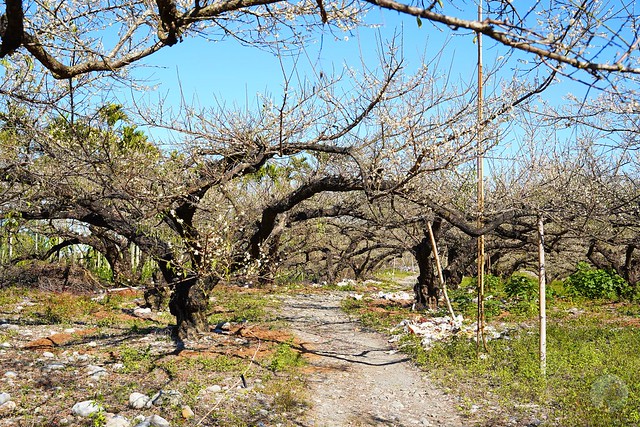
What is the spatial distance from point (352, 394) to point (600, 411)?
8.72 ft

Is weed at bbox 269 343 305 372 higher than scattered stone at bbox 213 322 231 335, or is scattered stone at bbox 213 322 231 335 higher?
scattered stone at bbox 213 322 231 335

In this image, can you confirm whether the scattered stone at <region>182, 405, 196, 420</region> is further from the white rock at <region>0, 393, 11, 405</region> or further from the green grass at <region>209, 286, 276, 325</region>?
the green grass at <region>209, 286, 276, 325</region>

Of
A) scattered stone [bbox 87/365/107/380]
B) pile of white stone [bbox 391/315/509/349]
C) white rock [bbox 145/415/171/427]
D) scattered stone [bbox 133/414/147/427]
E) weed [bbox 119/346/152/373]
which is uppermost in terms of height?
pile of white stone [bbox 391/315/509/349]

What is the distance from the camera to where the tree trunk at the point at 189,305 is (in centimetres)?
885

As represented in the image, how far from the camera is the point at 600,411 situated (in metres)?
5.52

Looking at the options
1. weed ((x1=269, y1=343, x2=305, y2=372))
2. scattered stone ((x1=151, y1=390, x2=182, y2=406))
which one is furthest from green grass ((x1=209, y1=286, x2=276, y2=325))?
scattered stone ((x1=151, y1=390, x2=182, y2=406))

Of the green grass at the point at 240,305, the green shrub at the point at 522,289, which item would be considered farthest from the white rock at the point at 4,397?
the green shrub at the point at 522,289

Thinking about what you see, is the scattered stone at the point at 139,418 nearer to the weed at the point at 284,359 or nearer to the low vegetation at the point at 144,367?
the low vegetation at the point at 144,367

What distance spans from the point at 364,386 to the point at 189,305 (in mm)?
3292

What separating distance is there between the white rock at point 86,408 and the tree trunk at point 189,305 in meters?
3.42

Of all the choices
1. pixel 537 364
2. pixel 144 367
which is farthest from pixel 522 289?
pixel 144 367

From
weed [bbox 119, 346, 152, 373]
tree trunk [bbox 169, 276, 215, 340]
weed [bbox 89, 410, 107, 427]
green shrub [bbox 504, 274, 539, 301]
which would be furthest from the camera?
green shrub [bbox 504, 274, 539, 301]

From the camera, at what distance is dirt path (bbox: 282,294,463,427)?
5.74 meters

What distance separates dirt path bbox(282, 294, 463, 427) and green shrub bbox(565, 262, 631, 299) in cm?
859
